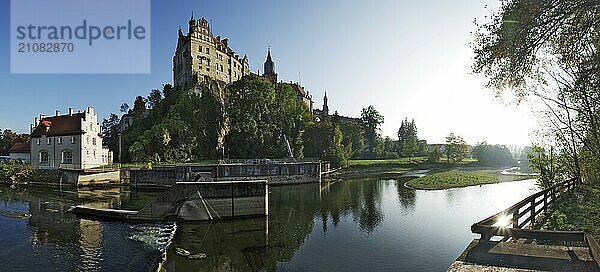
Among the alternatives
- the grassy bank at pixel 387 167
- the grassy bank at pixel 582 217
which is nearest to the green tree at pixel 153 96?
the grassy bank at pixel 387 167

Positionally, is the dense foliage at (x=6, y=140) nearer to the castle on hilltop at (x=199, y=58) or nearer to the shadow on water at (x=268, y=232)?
the castle on hilltop at (x=199, y=58)

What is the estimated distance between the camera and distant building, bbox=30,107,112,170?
5428 centimetres

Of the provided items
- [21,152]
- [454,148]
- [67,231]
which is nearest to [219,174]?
[67,231]

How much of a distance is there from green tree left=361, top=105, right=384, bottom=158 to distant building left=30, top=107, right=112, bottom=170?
69.8 meters

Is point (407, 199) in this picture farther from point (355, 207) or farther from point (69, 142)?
point (69, 142)

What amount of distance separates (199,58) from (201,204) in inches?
2577

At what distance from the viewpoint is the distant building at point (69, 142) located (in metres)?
54.3

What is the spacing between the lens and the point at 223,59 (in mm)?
95062

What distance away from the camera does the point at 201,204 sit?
83.7ft

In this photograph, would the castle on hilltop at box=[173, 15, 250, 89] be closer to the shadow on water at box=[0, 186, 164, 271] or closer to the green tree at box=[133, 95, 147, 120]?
the green tree at box=[133, 95, 147, 120]

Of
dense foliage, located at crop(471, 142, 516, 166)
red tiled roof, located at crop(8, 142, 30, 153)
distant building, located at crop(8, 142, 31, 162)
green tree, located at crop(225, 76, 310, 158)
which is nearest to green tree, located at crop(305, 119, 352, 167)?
green tree, located at crop(225, 76, 310, 158)

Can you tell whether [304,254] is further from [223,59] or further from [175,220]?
[223,59]

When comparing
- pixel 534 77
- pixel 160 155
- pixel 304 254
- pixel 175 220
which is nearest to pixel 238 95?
pixel 160 155

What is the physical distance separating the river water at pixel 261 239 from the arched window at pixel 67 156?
2234cm
